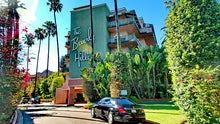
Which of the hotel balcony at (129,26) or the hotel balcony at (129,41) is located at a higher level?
the hotel balcony at (129,26)

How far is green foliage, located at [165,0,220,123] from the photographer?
681 cm

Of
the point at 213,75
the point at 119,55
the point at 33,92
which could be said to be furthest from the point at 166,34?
the point at 33,92

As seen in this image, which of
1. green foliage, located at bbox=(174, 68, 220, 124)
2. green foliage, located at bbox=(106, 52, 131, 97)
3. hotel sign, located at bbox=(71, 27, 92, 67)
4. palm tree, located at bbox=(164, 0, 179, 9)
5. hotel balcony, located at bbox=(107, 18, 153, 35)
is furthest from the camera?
hotel sign, located at bbox=(71, 27, 92, 67)

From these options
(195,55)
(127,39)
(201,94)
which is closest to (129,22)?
(127,39)

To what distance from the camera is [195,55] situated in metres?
7.84

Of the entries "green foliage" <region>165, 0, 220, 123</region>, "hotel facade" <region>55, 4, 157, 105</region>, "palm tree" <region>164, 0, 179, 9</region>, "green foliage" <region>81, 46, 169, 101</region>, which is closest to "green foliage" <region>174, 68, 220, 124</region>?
"green foliage" <region>165, 0, 220, 123</region>

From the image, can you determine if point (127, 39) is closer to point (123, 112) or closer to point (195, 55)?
point (123, 112)

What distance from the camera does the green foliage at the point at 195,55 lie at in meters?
6.81

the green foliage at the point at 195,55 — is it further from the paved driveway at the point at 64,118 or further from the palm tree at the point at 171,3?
the paved driveway at the point at 64,118

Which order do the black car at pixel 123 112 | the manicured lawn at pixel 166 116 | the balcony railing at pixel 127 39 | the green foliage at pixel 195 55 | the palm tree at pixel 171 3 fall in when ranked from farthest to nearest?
the balcony railing at pixel 127 39
the black car at pixel 123 112
the manicured lawn at pixel 166 116
the palm tree at pixel 171 3
the green foliage at pixel 195 55

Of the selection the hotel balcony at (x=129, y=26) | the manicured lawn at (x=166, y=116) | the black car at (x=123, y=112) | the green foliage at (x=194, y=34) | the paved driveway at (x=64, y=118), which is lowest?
the paved driveway at (x=64, y=118)

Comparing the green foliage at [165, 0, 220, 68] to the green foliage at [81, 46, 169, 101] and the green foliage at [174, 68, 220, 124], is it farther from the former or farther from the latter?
the green foliage at [81, 46, 169, 101]

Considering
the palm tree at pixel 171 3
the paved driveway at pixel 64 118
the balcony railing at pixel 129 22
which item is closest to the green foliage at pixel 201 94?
the palm tree at pixel 171 3

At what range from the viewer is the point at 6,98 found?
6863mm
